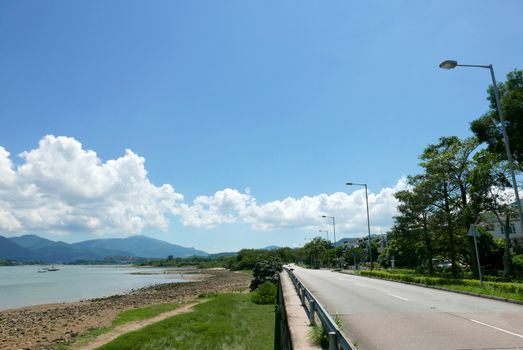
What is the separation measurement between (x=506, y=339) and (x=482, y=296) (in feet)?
36.5

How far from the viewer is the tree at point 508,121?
27406 millimetres

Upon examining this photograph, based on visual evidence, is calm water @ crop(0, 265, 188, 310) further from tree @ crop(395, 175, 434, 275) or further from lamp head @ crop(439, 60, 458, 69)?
lamp head @ crop(439, 60, 458, 69)

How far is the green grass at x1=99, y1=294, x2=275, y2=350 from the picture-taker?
67.6 ft

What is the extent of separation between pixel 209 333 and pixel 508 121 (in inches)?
970

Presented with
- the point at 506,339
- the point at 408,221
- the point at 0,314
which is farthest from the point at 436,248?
the point at 0,314

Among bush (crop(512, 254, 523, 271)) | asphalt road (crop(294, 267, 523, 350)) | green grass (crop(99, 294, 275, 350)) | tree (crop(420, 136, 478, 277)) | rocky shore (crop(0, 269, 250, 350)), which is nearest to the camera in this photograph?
asphalt road (crop(294, 267, 523, 350))

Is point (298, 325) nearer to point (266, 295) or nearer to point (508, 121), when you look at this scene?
point (508, 121)

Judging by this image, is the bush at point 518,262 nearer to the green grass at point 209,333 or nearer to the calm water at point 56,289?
the green grass at point 209,333

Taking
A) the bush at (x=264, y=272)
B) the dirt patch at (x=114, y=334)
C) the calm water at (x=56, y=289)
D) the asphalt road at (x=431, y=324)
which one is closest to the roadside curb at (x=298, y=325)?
the asphalt road at (x=431, y=324)

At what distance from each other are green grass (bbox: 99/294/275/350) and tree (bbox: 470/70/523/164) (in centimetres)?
2148

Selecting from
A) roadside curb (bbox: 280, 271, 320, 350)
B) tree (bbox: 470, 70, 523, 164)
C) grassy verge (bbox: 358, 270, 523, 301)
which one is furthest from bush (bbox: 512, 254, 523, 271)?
roadside curb (bbox: 280, 271, 320, 350)

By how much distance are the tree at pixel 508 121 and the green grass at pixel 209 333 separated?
21.5 metres

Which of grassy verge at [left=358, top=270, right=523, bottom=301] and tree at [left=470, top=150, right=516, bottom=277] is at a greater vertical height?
tree at [left=470, top=150, right=516, bottom=277]

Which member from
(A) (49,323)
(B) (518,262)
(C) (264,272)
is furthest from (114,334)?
(B) (518,262)
